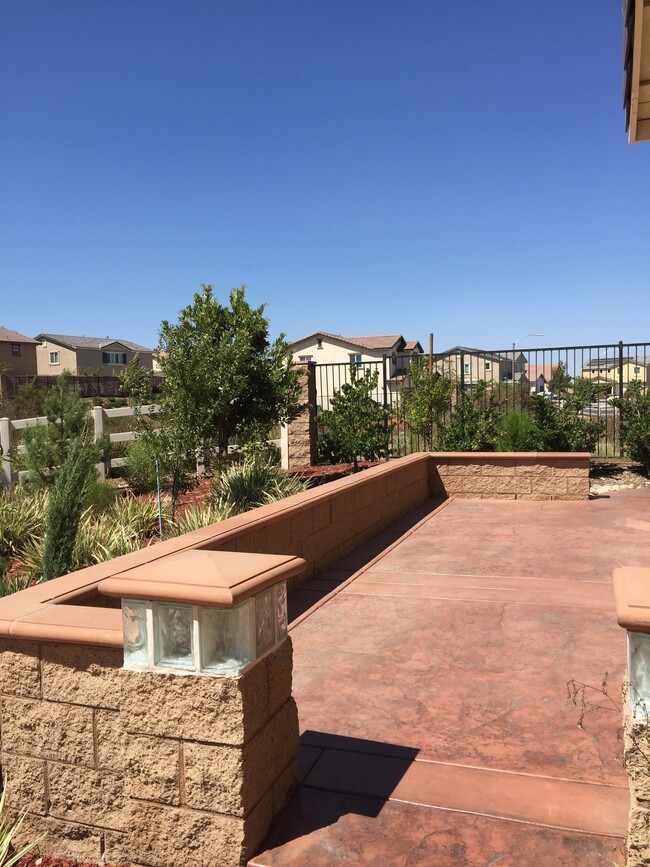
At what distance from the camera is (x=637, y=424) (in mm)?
12500

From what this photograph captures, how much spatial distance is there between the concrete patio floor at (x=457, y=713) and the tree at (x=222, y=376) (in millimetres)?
2606

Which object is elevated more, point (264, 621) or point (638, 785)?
point (264, 621)

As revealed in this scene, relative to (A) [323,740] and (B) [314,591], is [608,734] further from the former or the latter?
(B) [314,591]

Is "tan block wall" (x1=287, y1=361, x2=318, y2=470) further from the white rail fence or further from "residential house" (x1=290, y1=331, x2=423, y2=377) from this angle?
"residential house" (x1=290, y1=331, x2=423, y2=377)

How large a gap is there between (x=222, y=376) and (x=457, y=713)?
559 cm

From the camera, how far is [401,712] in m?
3.95

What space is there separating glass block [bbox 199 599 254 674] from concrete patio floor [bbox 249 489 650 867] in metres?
0.77

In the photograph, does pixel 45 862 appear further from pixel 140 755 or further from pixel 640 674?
pixel 640 674

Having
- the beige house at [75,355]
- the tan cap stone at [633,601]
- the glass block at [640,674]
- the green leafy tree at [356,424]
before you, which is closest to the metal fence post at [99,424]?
the green leafy tree at [356,424]

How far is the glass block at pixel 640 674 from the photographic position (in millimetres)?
2146

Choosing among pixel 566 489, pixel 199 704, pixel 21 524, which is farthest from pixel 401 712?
pixel 566 489

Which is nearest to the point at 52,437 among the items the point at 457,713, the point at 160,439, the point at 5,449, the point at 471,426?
the point at 5,449

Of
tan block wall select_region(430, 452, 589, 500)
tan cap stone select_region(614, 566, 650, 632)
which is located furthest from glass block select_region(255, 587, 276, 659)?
tan block wall select_region(430, 452, 589, 500)

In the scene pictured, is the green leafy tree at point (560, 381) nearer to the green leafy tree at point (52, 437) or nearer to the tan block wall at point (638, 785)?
the green leafy tree at point (52, 437)
